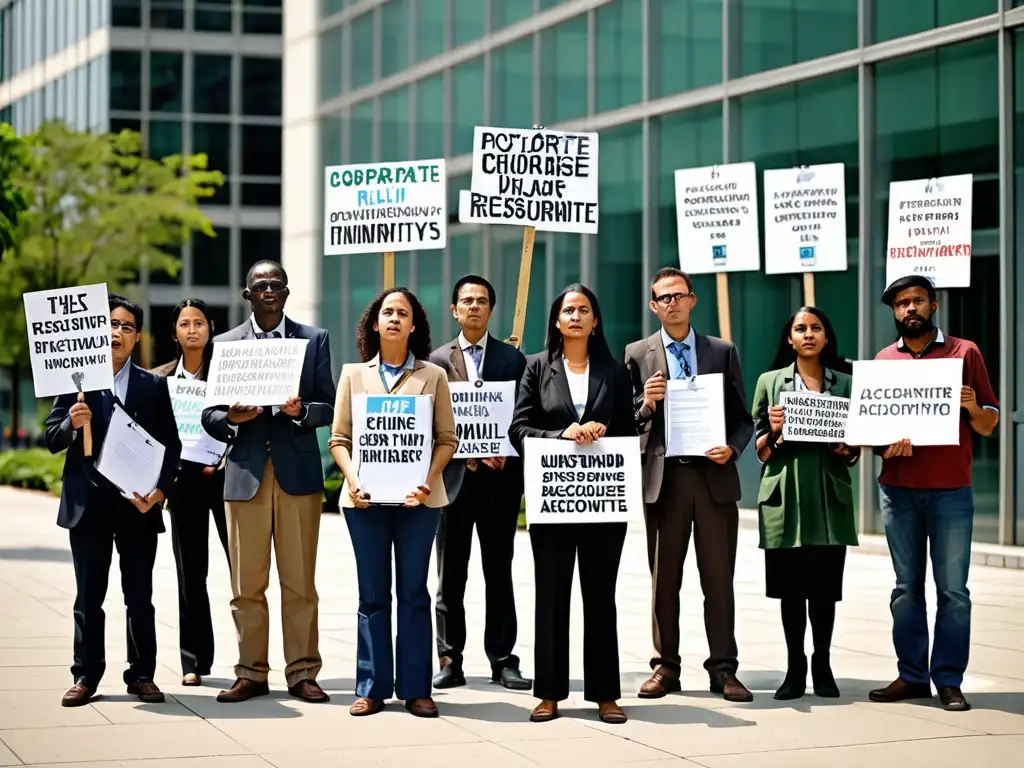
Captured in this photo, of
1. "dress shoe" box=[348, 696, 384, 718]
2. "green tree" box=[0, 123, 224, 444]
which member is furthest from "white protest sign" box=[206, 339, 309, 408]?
"green tree" box=[0, 123, 224, 444]

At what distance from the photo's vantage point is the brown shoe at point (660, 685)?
9086 millimetres

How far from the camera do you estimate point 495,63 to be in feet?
Result: 87.2

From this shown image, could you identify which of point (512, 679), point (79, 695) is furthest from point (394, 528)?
point (79, 695)

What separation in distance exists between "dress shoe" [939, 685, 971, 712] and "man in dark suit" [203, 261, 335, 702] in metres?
3.30

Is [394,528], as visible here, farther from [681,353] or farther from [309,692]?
[681,353]

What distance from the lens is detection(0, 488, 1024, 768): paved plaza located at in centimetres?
749

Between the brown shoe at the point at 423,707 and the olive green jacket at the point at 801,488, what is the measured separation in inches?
80.6

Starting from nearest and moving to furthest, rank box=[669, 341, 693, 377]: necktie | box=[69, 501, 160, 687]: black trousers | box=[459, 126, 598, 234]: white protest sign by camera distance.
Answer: box=[69, 501, 160, 687]: black trousers, box=[669, 341, 693, 377]: necktie, box=[459, 126, 598, 234]: white protest sign

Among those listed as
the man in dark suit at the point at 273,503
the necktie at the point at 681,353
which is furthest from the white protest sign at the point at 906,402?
the man in dark suit at the point at 273,503

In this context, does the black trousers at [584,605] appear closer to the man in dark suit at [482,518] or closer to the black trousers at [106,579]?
the man in dark suit at [482,518]

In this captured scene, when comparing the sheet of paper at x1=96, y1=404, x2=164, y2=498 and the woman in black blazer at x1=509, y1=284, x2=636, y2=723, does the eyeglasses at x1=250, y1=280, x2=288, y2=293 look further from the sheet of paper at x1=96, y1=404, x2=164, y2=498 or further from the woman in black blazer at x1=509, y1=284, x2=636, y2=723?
the woman in black blazer at x1=509, y1=284, x2=636, y2=723

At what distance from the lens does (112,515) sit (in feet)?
29.3

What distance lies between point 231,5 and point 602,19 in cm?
2863

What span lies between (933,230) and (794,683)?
2.92 metres
